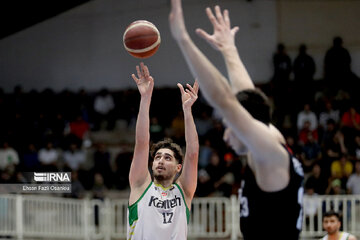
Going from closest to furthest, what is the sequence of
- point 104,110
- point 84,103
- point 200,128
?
point 200,128, point 104,110, point 84,103

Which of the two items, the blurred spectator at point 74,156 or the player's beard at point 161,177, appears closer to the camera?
the player's beard at point 161,177

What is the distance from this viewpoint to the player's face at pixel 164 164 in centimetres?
600

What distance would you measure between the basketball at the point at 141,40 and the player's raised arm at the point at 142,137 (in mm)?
168

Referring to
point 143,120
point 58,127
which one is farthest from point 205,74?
point 58,127

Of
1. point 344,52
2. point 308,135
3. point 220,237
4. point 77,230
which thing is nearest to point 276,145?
Result: point 220,237

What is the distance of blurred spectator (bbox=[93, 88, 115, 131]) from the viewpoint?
1878cm

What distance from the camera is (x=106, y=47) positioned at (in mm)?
20562

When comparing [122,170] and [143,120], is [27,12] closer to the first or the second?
[122,170]

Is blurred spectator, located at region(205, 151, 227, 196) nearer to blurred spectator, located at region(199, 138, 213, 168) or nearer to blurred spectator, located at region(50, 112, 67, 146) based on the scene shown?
blurred spectator, located at region(199, 138, 213, 168)

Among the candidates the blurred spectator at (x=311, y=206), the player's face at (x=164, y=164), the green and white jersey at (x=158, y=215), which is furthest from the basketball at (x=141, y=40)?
the blurred spectator at (x=311, y=206)

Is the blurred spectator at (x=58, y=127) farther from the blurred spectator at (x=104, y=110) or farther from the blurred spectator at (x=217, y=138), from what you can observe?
the blurred spectator at (x=217, y=138)

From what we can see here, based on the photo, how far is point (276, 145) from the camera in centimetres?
358

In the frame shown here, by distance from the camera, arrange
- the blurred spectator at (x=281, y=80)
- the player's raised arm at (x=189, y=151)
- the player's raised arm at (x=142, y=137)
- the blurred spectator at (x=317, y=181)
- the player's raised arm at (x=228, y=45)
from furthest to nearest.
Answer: the blurred spectator at (x=281, y=80)
the blurred spectator at (x=317, y=181)
the player's raised arm at (x=189, y=151)
the player's raised arm at (x=142, y=137)
the player's raised arm at (x=228, y=45)

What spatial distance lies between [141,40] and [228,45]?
2.01 meters
